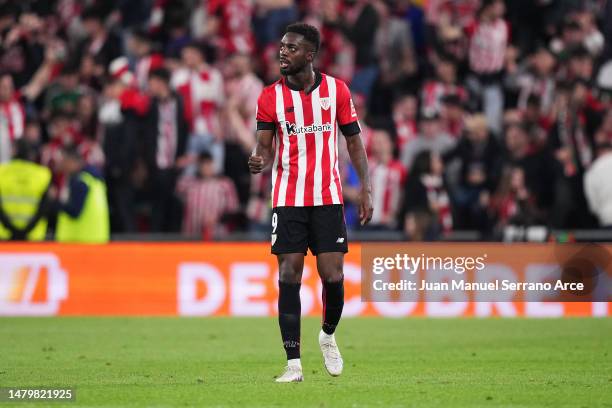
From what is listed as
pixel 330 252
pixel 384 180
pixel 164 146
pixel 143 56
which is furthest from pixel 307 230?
pixel 143 56

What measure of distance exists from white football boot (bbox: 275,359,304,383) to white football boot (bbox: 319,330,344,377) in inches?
12.2

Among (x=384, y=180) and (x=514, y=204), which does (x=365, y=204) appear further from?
(x=384, y=180)

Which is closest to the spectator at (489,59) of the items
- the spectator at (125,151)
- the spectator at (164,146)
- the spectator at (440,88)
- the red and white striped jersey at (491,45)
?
the red and white striped jersey at (491,45)

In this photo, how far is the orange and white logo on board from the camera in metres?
16.2

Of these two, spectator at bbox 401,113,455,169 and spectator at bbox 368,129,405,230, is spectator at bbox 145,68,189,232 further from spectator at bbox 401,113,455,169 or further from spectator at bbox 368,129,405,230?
Result: spectator at bbox 401,113,455,169

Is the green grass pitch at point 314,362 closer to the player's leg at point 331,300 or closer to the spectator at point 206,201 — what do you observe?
the player's leg at point 331,300

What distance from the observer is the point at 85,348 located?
12.0m

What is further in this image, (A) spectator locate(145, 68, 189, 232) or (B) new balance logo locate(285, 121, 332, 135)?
(A) spectator locate(145, 68, 189, 232)

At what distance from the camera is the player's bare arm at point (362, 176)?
354 inches

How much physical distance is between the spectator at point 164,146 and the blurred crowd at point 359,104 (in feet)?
0.07

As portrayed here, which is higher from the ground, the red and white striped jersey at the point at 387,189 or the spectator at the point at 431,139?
the spectator at the point at 431,139

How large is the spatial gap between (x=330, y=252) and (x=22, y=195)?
8.80 meters

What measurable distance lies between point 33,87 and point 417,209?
670 centimetres

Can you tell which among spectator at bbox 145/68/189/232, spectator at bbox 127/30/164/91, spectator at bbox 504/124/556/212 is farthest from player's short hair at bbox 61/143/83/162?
spectator at bbox 504/124/556/212
